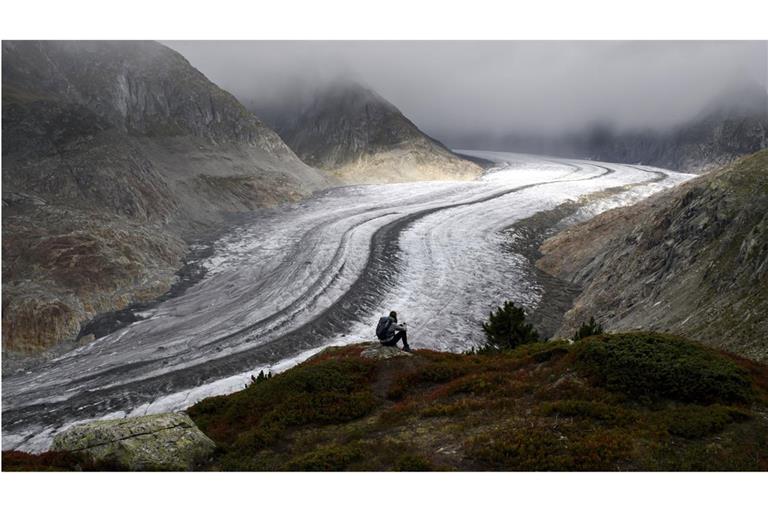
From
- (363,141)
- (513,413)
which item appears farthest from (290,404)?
(363,141)

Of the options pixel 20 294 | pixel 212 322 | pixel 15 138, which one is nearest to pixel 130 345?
pixel 212 322

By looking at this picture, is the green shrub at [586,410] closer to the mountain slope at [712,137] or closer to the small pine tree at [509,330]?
the small pine tree at [509,330]

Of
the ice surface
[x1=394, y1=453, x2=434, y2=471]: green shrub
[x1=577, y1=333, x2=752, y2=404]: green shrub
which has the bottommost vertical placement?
the ice surface

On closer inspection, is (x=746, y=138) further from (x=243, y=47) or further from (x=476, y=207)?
(x=243, y=47)

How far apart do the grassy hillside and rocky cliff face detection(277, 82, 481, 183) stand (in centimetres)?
8126

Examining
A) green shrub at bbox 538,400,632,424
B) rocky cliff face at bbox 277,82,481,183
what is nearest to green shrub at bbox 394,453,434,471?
green shrub at bbox 538,400,632,424

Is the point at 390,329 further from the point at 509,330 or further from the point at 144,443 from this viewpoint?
the point at 144,443

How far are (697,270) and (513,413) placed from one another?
16.9m

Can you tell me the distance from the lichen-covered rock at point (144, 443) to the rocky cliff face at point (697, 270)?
15.2m

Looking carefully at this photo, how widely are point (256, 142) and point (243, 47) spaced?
142ft

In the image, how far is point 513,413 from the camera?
10352mm

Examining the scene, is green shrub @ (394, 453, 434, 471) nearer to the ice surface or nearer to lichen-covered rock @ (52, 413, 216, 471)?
lichen-covered rock @ (52, 413, 216, 471)

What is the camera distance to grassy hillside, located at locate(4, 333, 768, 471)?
8375 mm

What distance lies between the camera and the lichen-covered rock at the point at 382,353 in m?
15.3
